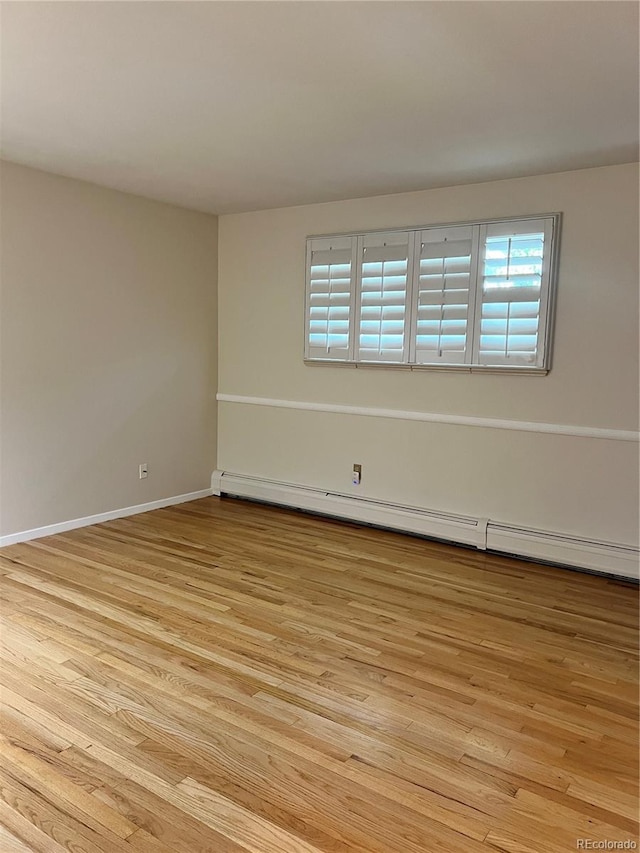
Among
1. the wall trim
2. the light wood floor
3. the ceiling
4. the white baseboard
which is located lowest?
the light wood floor

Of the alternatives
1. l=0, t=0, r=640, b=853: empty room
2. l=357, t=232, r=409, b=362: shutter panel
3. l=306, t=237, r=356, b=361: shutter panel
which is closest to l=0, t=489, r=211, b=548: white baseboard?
l=0, t=0, r=640, b=853: empty room

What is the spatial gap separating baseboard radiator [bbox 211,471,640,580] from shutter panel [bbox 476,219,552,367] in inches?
43.4

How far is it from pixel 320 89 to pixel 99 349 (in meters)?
2.61

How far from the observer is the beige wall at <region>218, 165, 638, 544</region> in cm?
386

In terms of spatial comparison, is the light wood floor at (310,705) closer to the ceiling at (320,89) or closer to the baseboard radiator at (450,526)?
the baseboard radiator at (450,526)

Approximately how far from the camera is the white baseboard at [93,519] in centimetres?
425

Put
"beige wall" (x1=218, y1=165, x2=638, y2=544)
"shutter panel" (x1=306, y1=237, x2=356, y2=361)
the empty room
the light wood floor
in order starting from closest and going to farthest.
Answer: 1. the light wood floor
2. the empty room
3. "beige wall" (x1=218, y1=165, x2=638, y2=544)
4. "shutter panel" (x1=306, y1=237, x2=356, y2=361)

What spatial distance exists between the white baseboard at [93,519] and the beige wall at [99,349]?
48 mm

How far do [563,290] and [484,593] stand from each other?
1.88 m

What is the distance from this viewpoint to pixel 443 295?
4.36m

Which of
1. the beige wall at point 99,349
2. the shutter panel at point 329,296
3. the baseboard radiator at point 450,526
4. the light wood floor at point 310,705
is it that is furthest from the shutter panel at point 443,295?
the beige wall at point 99,349

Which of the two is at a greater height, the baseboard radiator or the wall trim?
the wall trim

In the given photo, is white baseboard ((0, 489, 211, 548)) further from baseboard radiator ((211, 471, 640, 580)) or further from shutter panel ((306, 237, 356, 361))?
shutter panel ((306, 237, 356, 361))

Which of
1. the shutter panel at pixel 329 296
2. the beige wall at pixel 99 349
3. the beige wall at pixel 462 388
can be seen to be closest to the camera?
the beige wall at pixel 462 388
